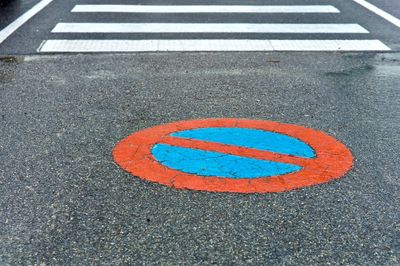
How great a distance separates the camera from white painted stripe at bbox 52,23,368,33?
981cm

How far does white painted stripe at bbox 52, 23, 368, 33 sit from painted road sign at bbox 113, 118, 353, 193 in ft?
13.5

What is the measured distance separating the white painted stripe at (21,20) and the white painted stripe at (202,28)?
2.19 ft

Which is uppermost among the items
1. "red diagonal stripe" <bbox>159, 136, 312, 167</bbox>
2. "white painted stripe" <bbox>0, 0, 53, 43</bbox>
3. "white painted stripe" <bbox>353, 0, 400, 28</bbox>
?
"red diagonal stripe" <bbox>159, 136, 312, 167</bbox>

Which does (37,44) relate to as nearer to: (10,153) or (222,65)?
(222,65)

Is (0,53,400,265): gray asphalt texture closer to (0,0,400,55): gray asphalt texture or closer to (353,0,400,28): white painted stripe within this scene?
(0,0,400,55): gray asphalt texture

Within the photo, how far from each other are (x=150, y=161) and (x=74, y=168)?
1.99 ft

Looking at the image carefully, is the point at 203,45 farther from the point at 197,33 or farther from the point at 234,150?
the point at 234,150

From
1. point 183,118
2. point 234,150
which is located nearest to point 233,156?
point 234,150

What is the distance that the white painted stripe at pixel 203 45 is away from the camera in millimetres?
8820

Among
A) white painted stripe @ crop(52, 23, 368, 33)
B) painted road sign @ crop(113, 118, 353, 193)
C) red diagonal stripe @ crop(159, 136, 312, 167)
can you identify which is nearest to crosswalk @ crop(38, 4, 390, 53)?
white painted stripe @ crop(52, 23, 368, 33)

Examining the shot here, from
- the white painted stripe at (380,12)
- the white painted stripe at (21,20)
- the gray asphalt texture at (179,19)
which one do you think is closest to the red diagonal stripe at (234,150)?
the gray asphalt texture at (179,19)

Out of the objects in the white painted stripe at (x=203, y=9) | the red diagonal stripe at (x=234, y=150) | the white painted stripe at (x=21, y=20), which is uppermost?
the red diagonal stripe at (x=234, y=150)

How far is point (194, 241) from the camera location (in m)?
3.87

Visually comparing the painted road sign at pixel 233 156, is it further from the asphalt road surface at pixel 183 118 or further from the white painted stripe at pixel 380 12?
the white painted stripe at pixel 380 12
